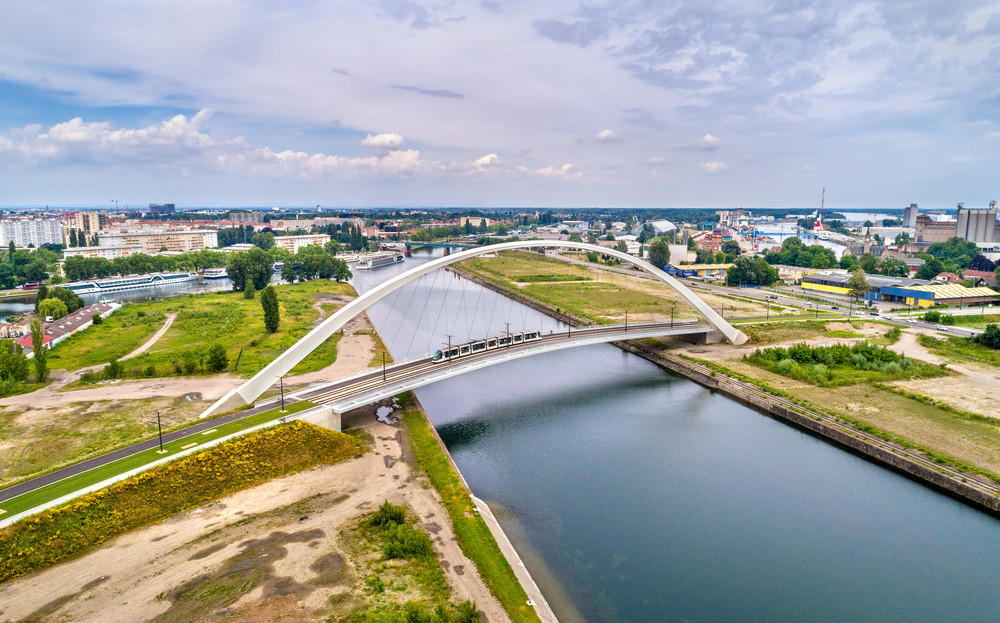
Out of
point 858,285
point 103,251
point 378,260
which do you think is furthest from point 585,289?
point 103,251

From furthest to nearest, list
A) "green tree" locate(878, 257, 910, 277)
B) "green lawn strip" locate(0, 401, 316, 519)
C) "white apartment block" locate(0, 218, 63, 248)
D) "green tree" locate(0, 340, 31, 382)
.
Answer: "white apartment block" locate(0, 218, 63, 248) → "green tree" locate(878, 257, 910, 277) → "green tree" locate(0, 340, 31, 382) → "green lawn strip" locate(0, 401, 316, 519)

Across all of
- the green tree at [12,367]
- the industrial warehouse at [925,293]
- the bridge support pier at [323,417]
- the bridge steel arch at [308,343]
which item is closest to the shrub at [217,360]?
the bridge steel arch at [308,343]

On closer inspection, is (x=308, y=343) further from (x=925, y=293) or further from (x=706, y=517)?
(x=925, y=293)

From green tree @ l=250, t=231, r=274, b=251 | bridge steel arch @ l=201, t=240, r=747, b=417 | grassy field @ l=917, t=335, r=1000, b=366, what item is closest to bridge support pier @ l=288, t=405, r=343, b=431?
bridge steel arch @ l=201, t=240, r=747, b=417

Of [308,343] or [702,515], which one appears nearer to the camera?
[702,515]

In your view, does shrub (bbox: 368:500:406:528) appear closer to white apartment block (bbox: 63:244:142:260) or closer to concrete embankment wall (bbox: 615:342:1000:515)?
concrete embankment wall (bbox: 615:342:1000:515)
